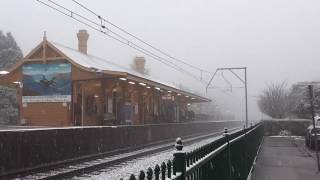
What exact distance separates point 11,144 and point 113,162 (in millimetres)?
5028

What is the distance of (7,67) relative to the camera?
58250 mm

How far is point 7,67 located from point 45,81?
25.1 metres

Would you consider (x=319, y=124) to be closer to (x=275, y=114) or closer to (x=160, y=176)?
(x=160, y=176)

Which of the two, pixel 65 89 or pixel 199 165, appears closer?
pixel 199 165

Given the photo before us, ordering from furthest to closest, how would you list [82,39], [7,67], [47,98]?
[7,67], [82,39], [47,98]

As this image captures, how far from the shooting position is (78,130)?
Result: 62.6 feet

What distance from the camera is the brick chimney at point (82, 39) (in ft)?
159

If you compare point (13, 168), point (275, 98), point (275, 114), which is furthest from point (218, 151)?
point (275, 98)

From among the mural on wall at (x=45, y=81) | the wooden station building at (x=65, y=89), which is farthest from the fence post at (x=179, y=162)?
the mural on wall at (x=45, y=81)

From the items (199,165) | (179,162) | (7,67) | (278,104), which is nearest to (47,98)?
(7,67)

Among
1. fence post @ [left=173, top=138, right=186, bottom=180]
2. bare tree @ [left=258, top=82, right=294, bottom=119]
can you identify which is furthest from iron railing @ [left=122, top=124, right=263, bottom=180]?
bare tree @ [left=258, top=82, right=294, bottom=119]

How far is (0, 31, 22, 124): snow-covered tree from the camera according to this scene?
178 ft

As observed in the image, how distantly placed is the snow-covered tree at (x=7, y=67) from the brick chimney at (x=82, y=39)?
35.5 ft

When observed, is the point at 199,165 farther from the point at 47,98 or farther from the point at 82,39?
the point at 82,39
